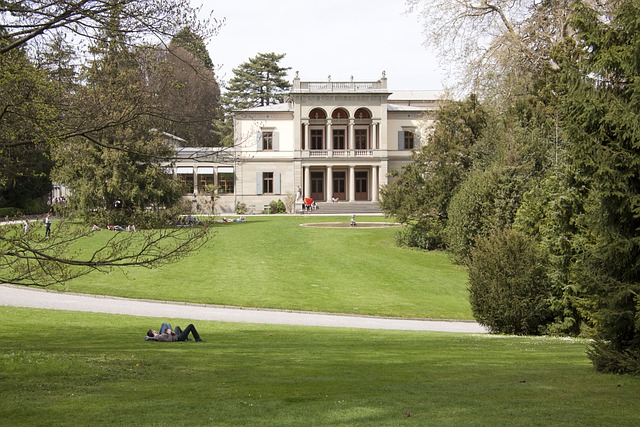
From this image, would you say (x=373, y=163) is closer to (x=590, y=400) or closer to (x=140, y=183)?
(x=140, y=183)

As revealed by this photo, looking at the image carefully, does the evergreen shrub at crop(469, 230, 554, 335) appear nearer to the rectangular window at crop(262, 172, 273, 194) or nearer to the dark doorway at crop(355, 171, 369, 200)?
the rectangular window at crop(262, 172, 273, 194)

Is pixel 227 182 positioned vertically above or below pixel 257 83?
below

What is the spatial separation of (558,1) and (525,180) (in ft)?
23.5

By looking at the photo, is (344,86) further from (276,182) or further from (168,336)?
(168,336)

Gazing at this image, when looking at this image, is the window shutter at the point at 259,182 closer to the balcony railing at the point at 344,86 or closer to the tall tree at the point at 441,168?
the balcony railing at the point at 344,86

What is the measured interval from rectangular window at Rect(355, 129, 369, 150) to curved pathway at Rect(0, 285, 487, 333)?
42.9 m

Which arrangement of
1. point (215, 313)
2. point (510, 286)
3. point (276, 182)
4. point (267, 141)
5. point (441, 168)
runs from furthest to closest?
point (267, 141) < point (276, 182) < point (441, 168) < point (215, 313) < point (510, 286)

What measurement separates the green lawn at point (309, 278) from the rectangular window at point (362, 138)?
26.5 metres

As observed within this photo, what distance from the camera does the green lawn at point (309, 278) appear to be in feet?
71.7

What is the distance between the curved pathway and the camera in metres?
18.7

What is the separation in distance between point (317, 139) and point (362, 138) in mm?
3992

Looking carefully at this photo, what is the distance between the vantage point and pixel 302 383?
8391 millimetres

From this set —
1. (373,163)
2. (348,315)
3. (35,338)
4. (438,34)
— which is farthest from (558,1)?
(373,163)

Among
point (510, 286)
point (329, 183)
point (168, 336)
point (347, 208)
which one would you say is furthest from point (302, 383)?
point (329, 183)
